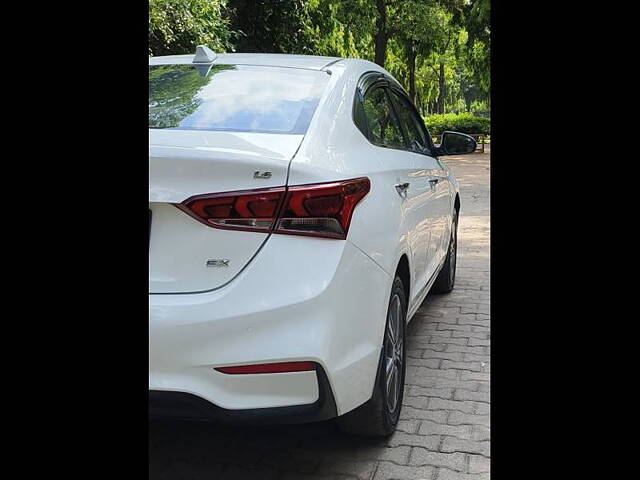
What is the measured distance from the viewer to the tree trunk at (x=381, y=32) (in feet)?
68.7

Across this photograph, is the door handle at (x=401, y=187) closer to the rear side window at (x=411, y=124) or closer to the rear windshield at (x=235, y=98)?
the rear windshield at (x=235, y=98)

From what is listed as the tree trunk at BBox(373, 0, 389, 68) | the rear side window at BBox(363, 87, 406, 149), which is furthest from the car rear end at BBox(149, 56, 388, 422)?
the tree trunk at BBox(373, 0, 389, 68)

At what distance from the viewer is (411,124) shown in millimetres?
4480

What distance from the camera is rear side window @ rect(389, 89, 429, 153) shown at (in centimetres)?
419

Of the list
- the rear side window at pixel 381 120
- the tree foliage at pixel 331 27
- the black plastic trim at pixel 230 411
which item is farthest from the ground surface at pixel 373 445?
the tree foliage at pixel 331 27

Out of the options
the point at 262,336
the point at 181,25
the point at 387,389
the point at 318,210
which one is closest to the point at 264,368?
the point at 262,336

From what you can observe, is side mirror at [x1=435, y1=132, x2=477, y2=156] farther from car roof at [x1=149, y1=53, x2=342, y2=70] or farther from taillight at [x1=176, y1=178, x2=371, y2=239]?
taillight at [x1=176, y1=178, x2=371, y2=239]

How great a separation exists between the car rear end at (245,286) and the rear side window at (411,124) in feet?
5.95

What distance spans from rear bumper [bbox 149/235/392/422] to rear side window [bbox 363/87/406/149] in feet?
3.60

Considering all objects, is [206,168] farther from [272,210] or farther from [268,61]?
[268,61]
